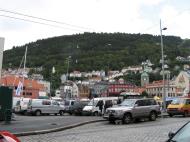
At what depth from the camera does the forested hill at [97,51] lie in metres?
67.8

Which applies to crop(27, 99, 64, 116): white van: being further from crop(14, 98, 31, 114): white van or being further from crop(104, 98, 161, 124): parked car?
crop(104, 98, 161, 124): parked car

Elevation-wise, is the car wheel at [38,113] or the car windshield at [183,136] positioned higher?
the car windshield at [183,136]

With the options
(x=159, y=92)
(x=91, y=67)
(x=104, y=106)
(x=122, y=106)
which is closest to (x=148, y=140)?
(x=122, y=106)

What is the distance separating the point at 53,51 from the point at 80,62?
63.1 feet

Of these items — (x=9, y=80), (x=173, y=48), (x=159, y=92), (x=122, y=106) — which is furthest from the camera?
(x=159, y=92)

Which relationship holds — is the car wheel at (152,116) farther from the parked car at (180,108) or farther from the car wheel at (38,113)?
the car wheel at (38,113)

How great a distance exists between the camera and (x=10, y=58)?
9431 cm

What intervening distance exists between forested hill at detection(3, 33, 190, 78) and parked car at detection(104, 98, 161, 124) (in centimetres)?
2768

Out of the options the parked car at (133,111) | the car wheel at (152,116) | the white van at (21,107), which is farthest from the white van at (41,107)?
the car wheel at (152,116)

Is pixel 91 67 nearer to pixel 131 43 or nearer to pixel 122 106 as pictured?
pixel 131 43

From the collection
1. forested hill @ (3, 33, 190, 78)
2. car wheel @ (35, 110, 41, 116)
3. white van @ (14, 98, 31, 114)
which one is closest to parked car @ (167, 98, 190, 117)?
car wheel @ (35, 110, 41, 116)

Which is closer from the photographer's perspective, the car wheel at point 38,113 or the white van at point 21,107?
the car wheel at point 38,113

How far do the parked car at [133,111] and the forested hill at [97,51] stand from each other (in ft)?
90.8

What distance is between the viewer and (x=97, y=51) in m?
92.4
